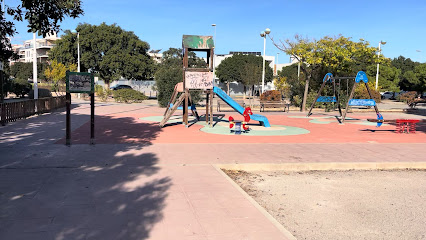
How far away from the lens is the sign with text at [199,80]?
50.2ft

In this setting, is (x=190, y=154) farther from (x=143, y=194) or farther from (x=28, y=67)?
(x=28, y=67)

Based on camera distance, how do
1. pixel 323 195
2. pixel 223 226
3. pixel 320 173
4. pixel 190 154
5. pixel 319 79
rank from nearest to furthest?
1. pixel 223 226
2. pixel 323 195
3. pixel 320 173
4. pixel 190 154
5. pixel 319 79

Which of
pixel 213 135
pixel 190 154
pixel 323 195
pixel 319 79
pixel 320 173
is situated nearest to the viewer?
pixel 323 195

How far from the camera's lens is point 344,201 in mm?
5957

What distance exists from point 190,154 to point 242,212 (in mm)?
4385

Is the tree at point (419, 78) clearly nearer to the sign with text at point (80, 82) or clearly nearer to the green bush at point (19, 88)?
the green bush at point (19, 88)

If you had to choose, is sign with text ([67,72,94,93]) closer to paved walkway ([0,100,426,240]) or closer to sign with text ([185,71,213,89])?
paved walkway ([0,100,426,240])

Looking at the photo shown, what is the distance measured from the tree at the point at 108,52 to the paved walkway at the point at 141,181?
37081 mm

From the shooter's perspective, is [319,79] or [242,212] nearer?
[242,212]

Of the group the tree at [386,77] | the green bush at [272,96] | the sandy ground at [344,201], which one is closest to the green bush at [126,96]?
the green bush at [272,96]

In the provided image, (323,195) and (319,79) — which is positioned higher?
(319,79)

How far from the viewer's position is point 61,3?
7.39 metres

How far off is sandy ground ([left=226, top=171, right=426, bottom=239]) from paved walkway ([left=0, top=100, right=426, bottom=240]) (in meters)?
0.58

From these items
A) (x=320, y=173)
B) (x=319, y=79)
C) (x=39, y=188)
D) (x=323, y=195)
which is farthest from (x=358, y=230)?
(x=319, y=79)
